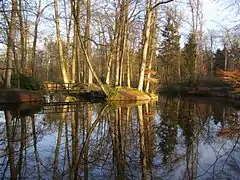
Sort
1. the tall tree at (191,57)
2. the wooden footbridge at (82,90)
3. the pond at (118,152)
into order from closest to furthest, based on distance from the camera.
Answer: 1. the pond at (118,152)
2. the wooden footbridge at (82,90)
3. the tall tree at (191,57)

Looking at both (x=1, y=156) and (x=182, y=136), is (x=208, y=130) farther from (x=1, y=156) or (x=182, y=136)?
(x=1, y=156)

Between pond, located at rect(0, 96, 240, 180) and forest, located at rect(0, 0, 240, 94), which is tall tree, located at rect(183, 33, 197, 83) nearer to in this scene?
forest, located at rect(0, 0, 240, 94)

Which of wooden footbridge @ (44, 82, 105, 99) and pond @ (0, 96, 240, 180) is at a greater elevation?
wooden footbridge @ (44, 82, 105, 99)

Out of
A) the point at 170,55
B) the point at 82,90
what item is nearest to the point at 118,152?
the point at 82,90

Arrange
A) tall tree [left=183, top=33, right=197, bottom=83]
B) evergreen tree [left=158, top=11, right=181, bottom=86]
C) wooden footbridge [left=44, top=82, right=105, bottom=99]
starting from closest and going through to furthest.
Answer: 1. wooden footbridge [left=44, top=82, right=105, bottom=99]
2. tall tree [left=183, top=33, right=197, bottom=83]
3. evergreen tree [left=158, top=11, right=181, bottom=86]

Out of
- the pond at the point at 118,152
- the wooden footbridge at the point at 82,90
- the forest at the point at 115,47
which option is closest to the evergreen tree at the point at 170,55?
the forest at the point at 115,47

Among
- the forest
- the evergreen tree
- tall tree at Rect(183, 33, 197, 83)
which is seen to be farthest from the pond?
the evergreen tree

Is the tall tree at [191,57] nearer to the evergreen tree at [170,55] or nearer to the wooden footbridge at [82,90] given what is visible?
the evergreen tree at [170,55]

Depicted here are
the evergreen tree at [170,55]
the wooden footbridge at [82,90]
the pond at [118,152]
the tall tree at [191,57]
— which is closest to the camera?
the pond at [118,152]

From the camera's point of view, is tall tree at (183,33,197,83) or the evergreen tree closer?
tall tree at (183,33,197,83)

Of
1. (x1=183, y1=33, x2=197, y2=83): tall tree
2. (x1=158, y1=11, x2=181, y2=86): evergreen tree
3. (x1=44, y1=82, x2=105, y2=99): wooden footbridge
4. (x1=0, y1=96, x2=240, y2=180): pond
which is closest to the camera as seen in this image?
(x1=0, y1=96, x2=240, y2=180): pond

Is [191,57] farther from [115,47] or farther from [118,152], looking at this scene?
[118,152]

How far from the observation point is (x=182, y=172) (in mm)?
4852

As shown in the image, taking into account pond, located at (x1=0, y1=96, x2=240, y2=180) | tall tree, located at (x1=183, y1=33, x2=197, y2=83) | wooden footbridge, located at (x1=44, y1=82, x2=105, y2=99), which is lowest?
pond, located at (x1=0, y1=96, x2=240, y2=180)
